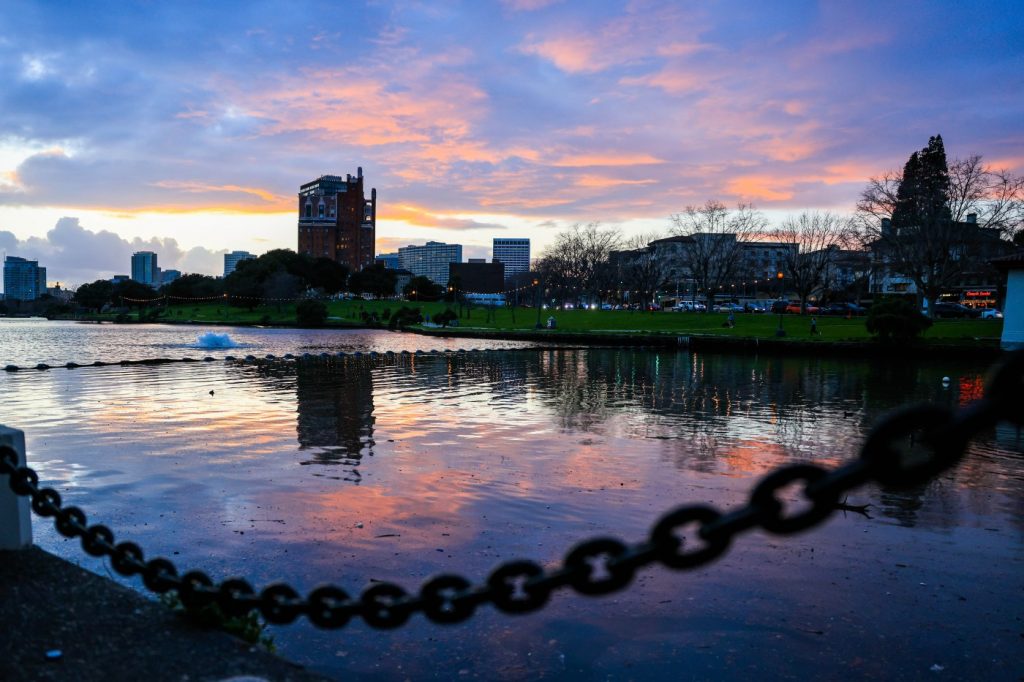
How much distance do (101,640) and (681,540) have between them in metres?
3.12

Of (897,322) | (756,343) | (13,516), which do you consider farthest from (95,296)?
(13,516)

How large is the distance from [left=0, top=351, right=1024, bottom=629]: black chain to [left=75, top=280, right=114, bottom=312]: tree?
153265mm

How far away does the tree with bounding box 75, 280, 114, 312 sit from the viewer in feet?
445

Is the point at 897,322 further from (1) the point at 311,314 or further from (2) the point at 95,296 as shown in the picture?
(2) the point at 95,296

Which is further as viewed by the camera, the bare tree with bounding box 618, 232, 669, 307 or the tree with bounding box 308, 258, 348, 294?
the tree with bounding box 308, 258, 348, 294

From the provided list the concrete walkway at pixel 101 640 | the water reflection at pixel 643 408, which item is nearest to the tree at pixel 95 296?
the water reflection at pixel 643 408

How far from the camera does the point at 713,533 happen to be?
1.75 meters

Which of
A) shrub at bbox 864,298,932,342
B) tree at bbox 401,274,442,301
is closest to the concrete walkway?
shrub at bbox 864,298,932,342

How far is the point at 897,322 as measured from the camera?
37875 millimetres

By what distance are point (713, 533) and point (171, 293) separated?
142 meters

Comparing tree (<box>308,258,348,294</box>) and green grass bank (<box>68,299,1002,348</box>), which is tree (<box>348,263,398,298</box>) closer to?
tree (<box>308,258,348,294</box>)

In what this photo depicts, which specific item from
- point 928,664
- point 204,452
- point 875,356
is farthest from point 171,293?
point 928,664

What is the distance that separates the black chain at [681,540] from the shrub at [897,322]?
1599 inches

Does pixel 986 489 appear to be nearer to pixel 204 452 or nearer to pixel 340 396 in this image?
pixel 204 452
